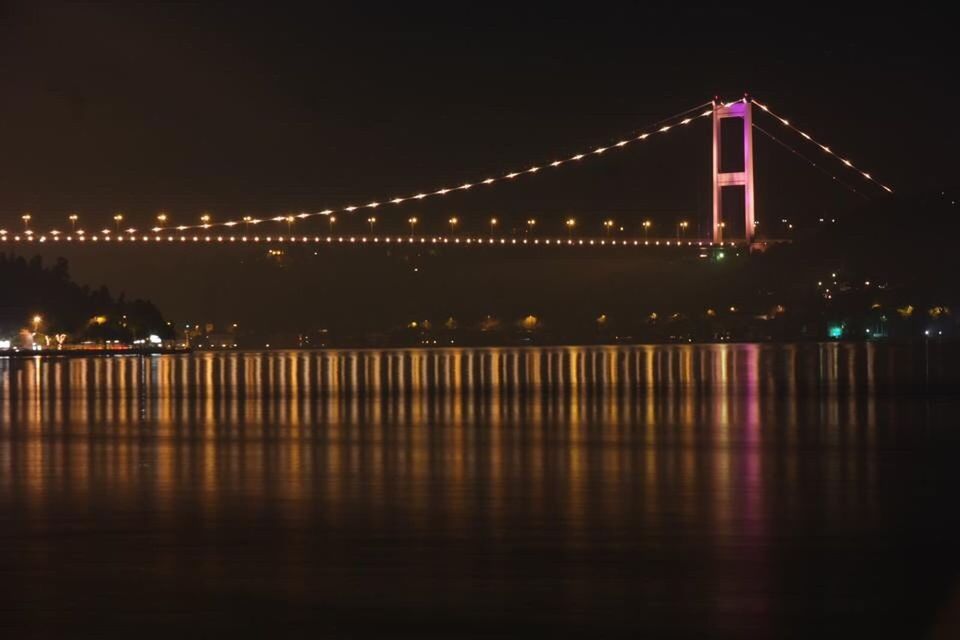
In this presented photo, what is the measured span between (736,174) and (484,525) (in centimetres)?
5182

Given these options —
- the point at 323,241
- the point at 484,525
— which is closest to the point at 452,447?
the point at 484,525

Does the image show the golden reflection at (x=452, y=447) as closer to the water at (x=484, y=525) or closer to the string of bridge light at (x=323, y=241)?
the water at (x=484, y=525)

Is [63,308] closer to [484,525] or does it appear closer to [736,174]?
[736,174]

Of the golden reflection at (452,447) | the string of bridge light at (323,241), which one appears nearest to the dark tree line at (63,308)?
the string of bridge light at (323,241)

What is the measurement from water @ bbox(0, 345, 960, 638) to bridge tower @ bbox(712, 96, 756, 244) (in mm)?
38810

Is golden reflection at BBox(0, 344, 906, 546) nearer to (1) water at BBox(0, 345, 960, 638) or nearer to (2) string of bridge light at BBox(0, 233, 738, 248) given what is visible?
(1) water at BBox(0, 345, 960, 638)

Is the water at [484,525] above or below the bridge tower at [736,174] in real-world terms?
below

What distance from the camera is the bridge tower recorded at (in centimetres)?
5266

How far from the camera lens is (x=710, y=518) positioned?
22.4 ft

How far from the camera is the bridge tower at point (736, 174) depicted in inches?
2073

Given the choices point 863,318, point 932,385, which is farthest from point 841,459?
point 863,318

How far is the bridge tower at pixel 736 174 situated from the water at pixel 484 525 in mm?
38810

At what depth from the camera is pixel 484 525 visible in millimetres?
6645

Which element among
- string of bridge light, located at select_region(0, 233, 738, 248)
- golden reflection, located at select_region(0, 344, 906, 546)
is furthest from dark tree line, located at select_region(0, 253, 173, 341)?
golden reflection, located at select_region(0, 344, 906, 546)
